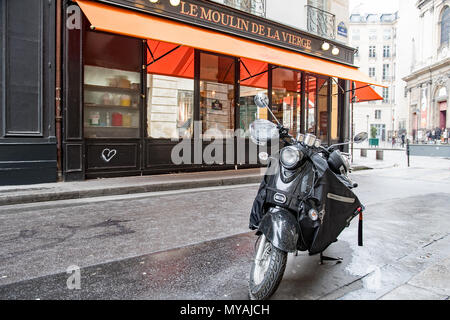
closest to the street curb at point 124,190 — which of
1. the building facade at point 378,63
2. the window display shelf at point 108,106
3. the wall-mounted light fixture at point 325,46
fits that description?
the window display shelf at point 108,106

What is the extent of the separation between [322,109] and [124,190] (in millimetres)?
9793

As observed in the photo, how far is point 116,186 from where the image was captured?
21.9ft

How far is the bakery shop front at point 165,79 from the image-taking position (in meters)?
7.13

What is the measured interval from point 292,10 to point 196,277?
1163 centimetres

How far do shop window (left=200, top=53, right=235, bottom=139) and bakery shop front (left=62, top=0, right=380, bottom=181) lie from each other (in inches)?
1.2

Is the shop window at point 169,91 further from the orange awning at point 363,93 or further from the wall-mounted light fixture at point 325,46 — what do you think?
the orange awning at point 363,93

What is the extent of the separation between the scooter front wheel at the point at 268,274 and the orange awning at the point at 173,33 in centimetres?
532

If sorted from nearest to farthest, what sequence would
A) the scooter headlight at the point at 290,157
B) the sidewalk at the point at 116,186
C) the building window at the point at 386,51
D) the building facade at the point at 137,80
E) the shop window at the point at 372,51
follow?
the scooter headlight at the point at 290,157 < the sidewalk at the point at 116,186 < the building facade at the point at 137,80 < the building window at the point at 386,51 < the shop window at the point at 372,51

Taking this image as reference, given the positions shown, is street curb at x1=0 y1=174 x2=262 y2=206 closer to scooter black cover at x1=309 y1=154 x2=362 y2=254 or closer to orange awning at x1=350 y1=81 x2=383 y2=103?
scooter black cover at x1=309 y1=154 x2=362 y2=254

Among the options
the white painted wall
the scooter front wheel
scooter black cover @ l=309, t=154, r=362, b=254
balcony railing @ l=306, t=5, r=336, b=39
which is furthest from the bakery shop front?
the scooter front wheel

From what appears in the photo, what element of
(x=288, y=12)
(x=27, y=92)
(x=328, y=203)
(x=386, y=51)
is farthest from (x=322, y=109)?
(x=386, y=51)

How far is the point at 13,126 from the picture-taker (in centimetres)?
646

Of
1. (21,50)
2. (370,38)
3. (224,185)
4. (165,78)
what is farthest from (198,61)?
(370,38)

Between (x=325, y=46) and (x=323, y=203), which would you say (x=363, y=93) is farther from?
(x=323, y=203)
